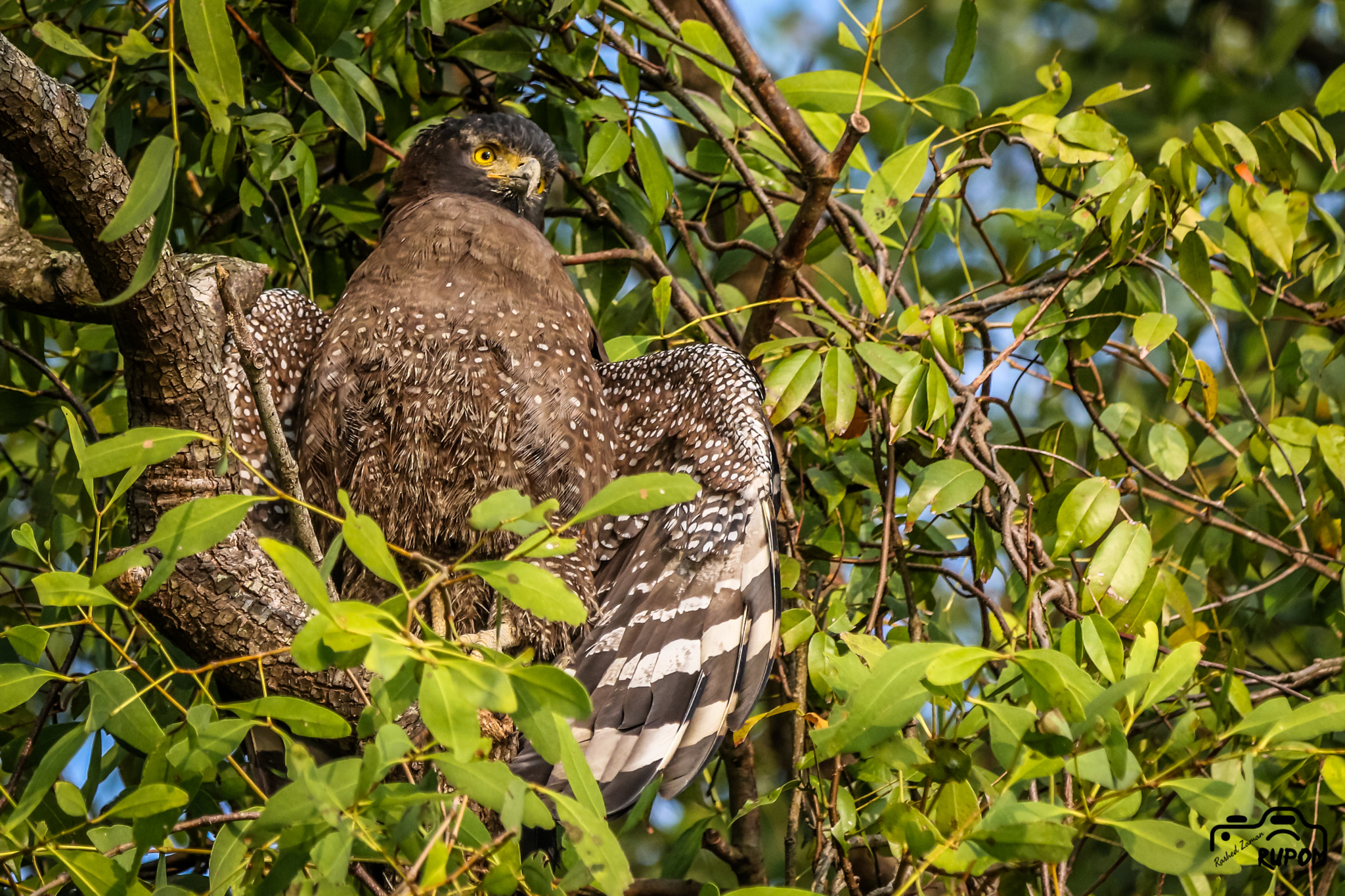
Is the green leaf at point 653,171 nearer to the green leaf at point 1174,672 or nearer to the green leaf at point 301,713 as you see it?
the green leaf at point 301,713

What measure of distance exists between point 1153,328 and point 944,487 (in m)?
0.71

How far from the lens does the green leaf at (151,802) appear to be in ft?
6.31

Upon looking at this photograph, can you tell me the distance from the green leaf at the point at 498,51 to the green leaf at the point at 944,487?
74.0 inches

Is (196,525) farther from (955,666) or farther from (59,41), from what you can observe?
(59,41)

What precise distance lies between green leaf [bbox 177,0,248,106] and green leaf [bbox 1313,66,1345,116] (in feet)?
9.73

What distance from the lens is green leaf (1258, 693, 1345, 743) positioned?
72.7 inches

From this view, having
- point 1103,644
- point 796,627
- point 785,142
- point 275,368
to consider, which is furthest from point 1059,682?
point 275,368

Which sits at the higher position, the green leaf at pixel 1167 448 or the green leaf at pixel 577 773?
the green leaf at pixel 1167 448

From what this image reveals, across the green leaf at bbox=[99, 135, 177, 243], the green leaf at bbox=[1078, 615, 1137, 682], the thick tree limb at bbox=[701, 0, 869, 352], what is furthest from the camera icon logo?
the green leaf at bbox=[99, 135, 177, 243]

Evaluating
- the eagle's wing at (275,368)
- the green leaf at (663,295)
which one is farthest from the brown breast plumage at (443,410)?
the green leaf at (663,295)

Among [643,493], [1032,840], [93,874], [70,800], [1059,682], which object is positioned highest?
[643,493]

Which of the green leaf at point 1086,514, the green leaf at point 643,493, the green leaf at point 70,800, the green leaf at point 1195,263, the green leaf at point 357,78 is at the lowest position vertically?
the green leaf at point 70,800

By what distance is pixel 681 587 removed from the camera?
3.38 metres

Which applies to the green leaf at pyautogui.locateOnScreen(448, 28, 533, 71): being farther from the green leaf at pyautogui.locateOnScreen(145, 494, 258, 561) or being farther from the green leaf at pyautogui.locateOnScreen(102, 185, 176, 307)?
the green leaf at pyautogui.locateOnScreen(145, 494, 258, 561)
